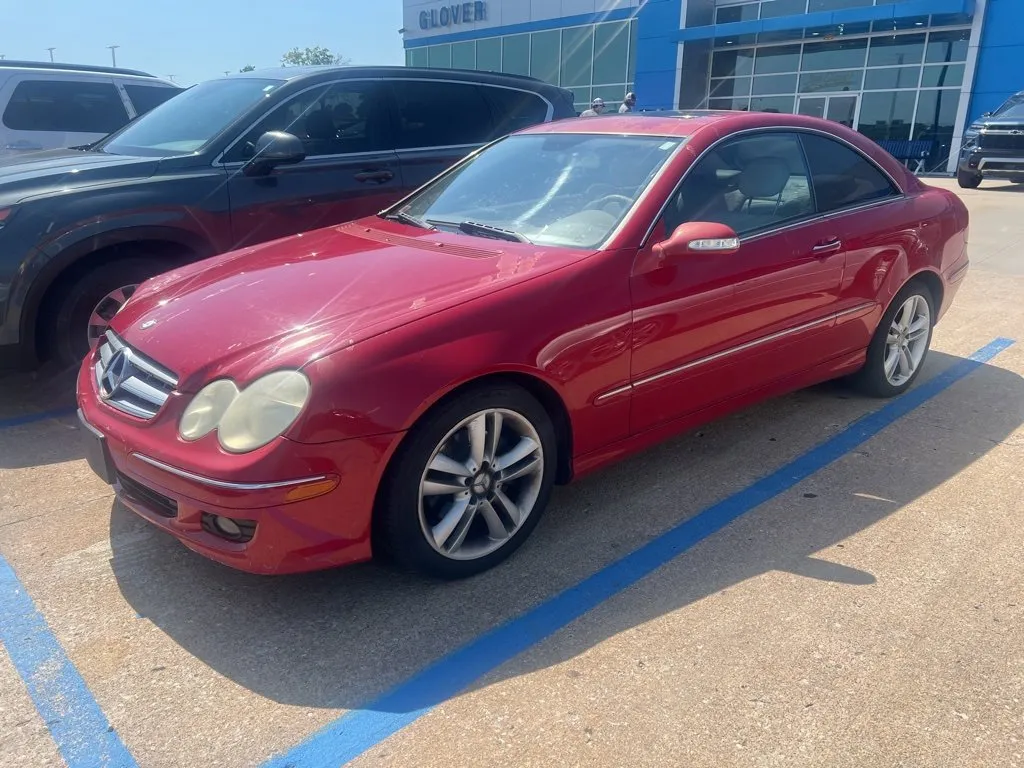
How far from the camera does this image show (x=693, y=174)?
11.7 feet

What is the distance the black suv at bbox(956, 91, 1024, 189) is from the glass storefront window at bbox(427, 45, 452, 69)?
24048 millimetres

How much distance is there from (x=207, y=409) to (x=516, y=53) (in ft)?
111

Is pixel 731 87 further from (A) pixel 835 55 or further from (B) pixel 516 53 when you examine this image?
(B) pixel 516 53

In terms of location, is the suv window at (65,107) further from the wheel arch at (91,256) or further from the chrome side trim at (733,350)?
the chrome side trim at (733,350)

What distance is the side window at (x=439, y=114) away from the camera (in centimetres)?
585

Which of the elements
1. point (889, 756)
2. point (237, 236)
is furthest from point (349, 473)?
point (237, 236)

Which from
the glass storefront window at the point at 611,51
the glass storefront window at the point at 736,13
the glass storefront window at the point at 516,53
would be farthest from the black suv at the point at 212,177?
the glass storefront window at the point at 516,53

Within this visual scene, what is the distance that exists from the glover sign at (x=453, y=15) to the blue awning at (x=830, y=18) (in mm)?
10094

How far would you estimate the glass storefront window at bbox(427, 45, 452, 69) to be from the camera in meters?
36.5

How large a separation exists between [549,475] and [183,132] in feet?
11.8

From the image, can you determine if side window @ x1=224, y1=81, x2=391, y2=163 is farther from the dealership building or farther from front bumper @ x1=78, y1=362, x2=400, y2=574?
the dealership building

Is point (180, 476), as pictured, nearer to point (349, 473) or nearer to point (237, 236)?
point (349, 473)

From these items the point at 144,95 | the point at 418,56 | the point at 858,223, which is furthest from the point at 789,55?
the point at 858,223

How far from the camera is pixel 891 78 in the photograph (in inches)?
961
